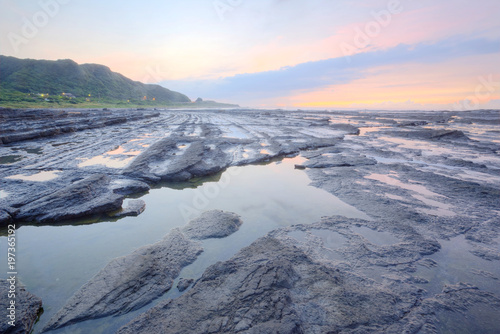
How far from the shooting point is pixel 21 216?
426 centimetres

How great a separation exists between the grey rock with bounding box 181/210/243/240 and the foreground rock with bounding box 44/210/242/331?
85 millimetres

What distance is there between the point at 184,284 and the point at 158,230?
1.62 meters

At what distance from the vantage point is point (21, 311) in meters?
2.31

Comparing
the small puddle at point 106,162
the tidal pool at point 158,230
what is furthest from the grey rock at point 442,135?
the small puddle at point 106,162

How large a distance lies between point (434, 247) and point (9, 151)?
596 inches

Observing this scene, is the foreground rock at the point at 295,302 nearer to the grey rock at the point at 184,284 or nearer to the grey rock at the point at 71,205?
the grey rock at the point at 184,284

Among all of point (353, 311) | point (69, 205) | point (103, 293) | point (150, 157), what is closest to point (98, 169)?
point (150, 157)

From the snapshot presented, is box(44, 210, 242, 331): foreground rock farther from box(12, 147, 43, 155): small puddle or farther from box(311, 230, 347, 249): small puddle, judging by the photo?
box(12, 147, 43, 155): small puddle

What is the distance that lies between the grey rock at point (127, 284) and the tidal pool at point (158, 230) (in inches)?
3.7

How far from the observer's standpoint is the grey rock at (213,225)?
155 inches

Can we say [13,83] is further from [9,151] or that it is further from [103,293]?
[103,293]

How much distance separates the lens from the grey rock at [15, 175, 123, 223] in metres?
4.30

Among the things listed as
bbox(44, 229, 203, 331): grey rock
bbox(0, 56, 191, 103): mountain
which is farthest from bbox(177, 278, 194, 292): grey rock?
bbox(0, 56, 191, 103): mountain

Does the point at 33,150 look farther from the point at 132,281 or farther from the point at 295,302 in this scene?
the point at 295,302
